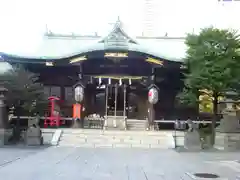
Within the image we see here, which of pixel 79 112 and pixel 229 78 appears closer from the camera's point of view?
pixel 229 78

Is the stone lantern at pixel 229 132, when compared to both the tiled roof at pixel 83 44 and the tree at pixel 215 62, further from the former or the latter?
the tiled roof at pixel 83 44

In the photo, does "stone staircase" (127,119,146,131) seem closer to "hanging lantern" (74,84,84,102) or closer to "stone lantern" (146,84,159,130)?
"stone lantern" (146,84,159,130)

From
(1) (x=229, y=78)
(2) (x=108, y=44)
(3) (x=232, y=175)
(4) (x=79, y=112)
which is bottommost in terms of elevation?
(3) (x=232, y=175)

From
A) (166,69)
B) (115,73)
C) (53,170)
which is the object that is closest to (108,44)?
(115,73)

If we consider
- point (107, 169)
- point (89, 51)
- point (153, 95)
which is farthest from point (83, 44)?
point (107, 169)

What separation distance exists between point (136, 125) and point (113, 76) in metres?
4.26

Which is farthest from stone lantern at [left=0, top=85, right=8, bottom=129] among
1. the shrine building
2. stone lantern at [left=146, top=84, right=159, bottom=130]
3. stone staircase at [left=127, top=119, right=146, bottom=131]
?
stone lantern at [left=146, top=84, right=159, bottom=130]

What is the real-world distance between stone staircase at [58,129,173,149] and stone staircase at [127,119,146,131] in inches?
131

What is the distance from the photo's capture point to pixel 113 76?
28.5 metres

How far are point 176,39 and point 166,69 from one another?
25.4ft

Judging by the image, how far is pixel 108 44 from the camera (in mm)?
28516

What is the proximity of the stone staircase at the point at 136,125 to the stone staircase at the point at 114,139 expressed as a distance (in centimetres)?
334

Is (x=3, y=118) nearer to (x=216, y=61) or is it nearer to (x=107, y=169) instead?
(x=107, y=169)

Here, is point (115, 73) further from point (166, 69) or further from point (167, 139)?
point (167, 139)
